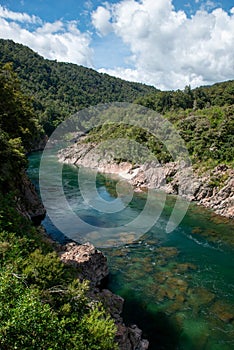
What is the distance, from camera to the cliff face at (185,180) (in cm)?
3700

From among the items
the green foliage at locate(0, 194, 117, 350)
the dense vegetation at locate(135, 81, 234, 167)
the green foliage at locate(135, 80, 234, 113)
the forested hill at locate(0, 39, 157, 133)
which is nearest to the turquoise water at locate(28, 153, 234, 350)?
the green foliage at locate(0, 194, 117, 350)

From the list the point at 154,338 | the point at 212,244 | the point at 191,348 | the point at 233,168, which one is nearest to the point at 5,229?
the point at 154,338

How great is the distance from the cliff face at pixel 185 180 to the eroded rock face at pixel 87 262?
775 inches

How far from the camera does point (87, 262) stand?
1870cm

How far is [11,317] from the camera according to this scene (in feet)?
26.6

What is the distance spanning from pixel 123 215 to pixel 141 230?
4.69 metres

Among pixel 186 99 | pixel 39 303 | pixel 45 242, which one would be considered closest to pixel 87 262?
pixel 45 242

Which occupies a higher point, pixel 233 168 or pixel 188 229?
pixel 233 168

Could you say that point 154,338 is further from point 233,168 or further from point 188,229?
point 233,168

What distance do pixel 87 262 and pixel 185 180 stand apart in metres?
27.1

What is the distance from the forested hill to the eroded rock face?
83.3 meters

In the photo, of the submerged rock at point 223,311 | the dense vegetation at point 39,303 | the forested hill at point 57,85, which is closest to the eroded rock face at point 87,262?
the dense vegetation at point 39,303

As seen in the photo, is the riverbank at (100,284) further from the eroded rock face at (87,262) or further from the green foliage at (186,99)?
the green foliage at (186,99)

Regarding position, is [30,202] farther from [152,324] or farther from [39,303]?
[39,303]
